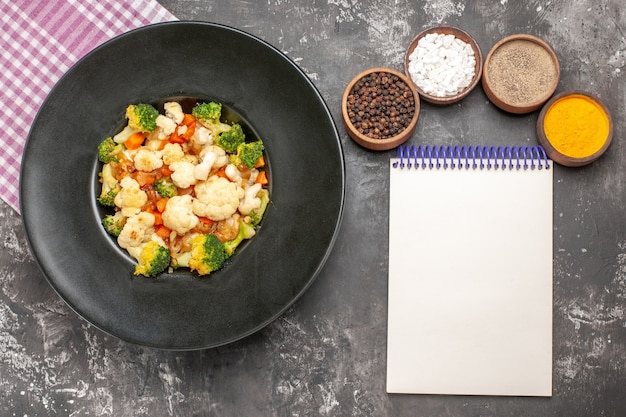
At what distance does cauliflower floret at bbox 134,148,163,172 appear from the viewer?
7.08ft

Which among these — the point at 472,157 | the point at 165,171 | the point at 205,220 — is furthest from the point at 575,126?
the point at 165,171

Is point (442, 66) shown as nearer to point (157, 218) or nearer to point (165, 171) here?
point (165, 171)

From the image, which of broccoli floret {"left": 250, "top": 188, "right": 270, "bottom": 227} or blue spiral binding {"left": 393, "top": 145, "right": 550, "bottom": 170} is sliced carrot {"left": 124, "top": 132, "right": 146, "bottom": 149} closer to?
broccoli floret {"left": 250, "top": 188, "right": 270, "bottom": 227}

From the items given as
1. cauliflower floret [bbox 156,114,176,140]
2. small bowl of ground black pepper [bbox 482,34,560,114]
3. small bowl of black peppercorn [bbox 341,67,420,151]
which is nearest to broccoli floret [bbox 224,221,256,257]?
cauliflower floret [bbox 156,114,176,140]

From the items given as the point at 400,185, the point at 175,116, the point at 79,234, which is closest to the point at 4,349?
the point at 79,234

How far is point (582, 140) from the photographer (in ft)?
7.79

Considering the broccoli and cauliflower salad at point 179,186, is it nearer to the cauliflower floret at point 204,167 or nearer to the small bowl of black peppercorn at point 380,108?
the cauliflower floret at point 204,167

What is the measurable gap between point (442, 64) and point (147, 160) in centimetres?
120

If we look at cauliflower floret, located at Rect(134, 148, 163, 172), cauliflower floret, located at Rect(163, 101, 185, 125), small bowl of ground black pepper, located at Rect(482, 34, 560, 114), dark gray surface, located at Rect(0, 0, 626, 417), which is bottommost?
dark gray surface, located at Rect(0, 0, 626, 417)

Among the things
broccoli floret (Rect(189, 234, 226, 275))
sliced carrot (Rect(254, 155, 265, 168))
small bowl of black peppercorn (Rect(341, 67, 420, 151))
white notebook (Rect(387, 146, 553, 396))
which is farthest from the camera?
white notebook (Rect(387, 146, 553, 396))

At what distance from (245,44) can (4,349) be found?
158 cm

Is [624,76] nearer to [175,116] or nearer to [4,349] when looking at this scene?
[175,116]

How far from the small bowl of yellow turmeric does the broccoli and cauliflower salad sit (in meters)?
1.15

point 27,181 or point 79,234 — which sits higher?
point 27,181
